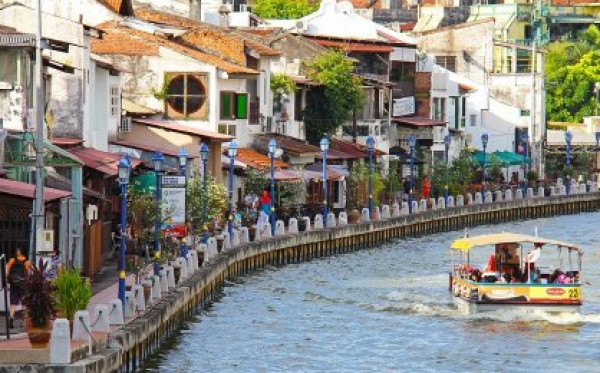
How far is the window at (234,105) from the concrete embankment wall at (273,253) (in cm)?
721

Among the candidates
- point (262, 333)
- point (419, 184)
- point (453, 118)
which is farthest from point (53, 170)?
point (453, 118)

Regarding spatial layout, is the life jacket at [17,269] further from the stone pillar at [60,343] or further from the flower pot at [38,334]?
the stone pillar at [60,343]

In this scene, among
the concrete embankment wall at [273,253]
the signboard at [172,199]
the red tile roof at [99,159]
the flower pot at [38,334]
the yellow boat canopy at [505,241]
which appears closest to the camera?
the flower pot at [38,334]

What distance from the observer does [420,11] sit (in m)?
180

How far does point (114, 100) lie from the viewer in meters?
88.2

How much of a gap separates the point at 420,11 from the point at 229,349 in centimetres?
11959

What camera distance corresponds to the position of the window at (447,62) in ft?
521

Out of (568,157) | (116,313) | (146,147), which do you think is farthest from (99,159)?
(568,157)

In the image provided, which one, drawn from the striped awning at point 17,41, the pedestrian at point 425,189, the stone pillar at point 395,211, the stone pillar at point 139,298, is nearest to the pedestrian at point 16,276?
the stone pillar at point 139,298

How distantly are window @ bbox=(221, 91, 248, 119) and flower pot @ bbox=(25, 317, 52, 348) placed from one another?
169ft

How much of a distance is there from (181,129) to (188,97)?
547 centimetres

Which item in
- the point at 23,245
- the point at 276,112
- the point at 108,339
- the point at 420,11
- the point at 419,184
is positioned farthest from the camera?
the point at 420,11

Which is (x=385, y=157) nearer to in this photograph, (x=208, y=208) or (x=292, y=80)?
(x=292, y=80)

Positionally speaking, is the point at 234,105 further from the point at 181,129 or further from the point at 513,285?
the point at 513,285
